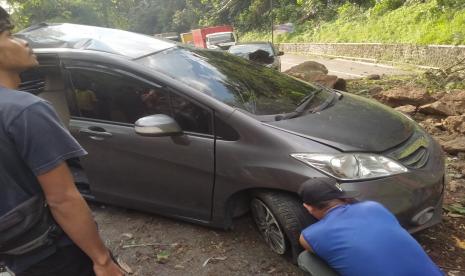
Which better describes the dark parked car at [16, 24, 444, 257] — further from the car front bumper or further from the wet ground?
the wet ground

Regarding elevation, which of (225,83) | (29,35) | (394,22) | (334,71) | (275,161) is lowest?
(334,71)

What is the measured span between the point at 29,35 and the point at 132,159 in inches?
74.9

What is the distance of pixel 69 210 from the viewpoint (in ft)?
4.97

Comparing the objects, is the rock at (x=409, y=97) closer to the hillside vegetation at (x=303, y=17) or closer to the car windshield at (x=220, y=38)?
the hillside vegetation at (x=303, y=17)

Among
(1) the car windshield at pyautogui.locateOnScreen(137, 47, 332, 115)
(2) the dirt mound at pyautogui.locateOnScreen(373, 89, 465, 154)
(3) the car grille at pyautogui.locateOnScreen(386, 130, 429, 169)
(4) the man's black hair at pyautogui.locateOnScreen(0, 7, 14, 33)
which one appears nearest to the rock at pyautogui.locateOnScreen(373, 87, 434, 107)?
(2) the dirt mound at pyautogui.locateOnScreen(373, 89, 465, 154)

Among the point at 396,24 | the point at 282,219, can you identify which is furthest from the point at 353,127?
the point at 396,24

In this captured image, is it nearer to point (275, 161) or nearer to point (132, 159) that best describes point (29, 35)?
point (132, 159)

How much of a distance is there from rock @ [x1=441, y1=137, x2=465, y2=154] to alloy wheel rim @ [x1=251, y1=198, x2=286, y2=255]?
9.41 feet

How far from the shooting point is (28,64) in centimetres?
162

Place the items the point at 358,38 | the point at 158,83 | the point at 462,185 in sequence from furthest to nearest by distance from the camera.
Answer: the point at 358,38 → the point at 462,185 → the point at 158,83

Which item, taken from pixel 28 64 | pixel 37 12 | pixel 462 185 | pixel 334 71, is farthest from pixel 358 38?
pixel 28 64

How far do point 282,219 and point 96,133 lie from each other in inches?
69.3

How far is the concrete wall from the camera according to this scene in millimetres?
13641

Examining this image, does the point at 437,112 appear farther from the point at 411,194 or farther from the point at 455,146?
the point at 411,194
